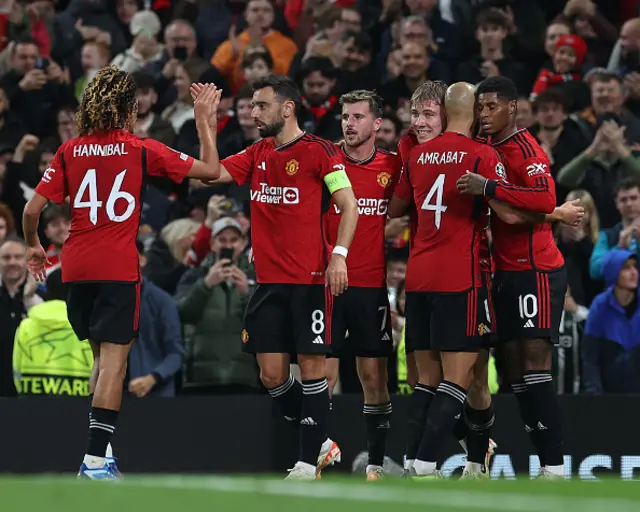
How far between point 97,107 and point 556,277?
317 cm

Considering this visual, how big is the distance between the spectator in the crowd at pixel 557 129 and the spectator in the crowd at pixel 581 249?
36.3 inches

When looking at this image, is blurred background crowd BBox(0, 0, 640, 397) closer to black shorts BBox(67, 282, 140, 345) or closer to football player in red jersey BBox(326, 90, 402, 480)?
football player in red jersey BBox(326, 90, 402, 480)

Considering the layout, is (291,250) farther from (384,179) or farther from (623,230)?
(623,230)

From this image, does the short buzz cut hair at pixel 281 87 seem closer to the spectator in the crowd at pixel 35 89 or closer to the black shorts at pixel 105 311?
the black shorts at pixel 105 311

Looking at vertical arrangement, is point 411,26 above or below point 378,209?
above

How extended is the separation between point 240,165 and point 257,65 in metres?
6.23

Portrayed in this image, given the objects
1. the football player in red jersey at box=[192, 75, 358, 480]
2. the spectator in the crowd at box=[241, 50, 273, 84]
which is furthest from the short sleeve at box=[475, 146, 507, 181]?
the spectator in the crowd at box=[241, 50, 273, 84]

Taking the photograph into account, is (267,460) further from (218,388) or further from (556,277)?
(556,277)

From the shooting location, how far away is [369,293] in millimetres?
10312

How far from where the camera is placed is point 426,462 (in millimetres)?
9211

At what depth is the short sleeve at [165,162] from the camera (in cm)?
941

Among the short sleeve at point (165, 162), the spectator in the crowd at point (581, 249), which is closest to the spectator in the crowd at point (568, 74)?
the spectator in the crowd at point (581, 249)

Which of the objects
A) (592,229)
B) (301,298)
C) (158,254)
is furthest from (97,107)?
(592,229)

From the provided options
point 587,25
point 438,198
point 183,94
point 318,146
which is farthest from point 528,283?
point 183,94
